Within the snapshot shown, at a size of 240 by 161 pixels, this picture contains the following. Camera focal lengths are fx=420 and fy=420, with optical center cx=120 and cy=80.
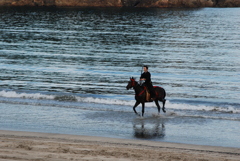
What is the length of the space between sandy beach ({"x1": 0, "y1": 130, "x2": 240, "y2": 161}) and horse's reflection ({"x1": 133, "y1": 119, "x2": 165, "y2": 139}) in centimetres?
126

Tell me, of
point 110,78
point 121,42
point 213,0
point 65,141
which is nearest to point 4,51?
point 121,42

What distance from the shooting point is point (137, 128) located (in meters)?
18.2

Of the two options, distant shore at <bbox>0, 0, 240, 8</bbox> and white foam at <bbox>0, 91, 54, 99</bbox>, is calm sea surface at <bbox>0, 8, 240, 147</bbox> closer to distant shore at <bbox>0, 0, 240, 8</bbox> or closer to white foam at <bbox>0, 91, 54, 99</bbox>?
white foam at <bbox>0, 91, 54, 99</bbox>

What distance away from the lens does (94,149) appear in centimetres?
1345

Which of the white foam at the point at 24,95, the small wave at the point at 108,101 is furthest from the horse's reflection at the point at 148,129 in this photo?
the white foam at the point at 24,95

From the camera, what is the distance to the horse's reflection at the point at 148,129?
55.4 ft

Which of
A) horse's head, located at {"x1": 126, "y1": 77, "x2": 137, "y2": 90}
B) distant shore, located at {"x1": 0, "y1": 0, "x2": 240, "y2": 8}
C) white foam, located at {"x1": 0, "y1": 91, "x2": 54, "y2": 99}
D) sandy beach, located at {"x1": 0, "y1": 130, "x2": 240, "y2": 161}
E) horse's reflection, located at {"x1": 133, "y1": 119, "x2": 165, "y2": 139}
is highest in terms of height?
distant shore, located at {"x1": 0, "y1": 0, "x2": 240, "y2": 8}

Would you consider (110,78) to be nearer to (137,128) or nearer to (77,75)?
(77,75)

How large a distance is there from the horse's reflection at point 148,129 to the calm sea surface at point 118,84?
0.13ft

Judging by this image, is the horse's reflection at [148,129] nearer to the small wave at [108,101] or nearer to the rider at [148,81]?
the rider at [148,81]

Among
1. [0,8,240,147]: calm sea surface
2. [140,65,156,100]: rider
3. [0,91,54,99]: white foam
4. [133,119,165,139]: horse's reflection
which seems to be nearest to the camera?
[133,119,165,139]: horse's reflection

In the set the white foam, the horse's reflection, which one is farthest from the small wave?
the horse's reflection

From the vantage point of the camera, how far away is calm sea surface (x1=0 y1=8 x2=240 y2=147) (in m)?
18.3

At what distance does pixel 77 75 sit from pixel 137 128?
52.3 ft
